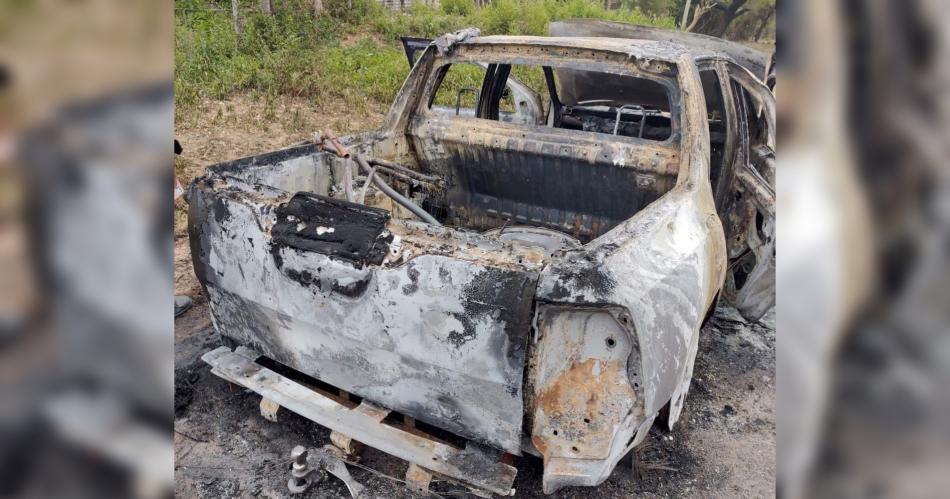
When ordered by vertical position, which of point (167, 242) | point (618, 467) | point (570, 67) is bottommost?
point (618, 467)

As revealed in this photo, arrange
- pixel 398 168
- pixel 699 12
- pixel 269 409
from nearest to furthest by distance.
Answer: pixel 269 409, pixel 398 168, pixel 699 12

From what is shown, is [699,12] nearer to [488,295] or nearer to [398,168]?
[398,168]

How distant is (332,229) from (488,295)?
70cm

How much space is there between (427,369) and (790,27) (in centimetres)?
187

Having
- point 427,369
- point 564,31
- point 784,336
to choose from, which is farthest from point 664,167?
point 564,31

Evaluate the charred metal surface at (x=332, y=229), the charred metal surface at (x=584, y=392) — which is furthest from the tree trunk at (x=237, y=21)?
the charred metal surface at (x=584, y=392)

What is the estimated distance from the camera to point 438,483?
7.96ft

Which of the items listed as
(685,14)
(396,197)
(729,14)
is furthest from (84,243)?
(685,14)

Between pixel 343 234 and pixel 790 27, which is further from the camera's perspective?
pixel 343 234

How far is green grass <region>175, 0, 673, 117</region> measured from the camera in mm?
8336

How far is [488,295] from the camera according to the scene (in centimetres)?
201

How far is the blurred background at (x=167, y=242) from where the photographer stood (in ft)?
1.34

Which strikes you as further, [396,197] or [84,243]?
[396,197]

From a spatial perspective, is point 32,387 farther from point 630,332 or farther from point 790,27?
point 630,332
